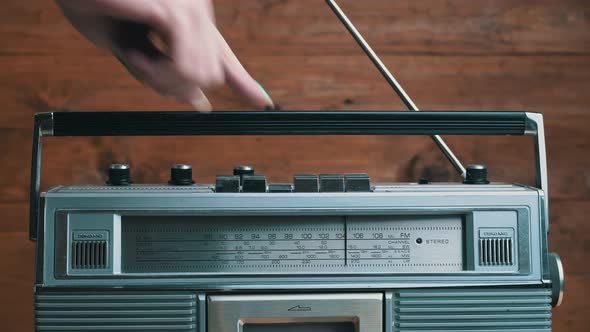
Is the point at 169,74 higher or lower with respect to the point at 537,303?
higher

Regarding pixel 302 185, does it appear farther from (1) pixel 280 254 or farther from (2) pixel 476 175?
(2) pixel 476 175

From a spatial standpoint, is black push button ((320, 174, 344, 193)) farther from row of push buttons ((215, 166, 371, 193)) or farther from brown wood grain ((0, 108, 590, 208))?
brown wood grain ((0, 108, 590, 208))

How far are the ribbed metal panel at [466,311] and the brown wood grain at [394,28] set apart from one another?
0.47 m

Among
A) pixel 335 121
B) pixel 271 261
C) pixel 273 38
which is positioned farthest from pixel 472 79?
pixel 271 261

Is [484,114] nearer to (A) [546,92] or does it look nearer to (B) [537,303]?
(B) [537,303]

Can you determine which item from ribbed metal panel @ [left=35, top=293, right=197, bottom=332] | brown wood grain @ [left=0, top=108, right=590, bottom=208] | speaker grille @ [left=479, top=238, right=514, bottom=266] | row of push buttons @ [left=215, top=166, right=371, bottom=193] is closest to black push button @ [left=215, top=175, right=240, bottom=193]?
row of push buttons @ [left=215, top=166, right=371, bottom=193]

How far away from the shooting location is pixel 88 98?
3.38ft

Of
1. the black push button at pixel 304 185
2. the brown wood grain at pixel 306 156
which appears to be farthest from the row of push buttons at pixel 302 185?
the brown wood grain at pixel 306 156

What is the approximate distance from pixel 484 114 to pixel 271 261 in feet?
0.88

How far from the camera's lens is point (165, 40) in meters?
0.58

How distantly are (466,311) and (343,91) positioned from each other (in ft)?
1.49

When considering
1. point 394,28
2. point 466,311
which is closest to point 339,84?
point 394,28

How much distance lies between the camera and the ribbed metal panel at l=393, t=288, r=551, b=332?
2.26 ft

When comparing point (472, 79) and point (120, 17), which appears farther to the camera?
point (472, 79)
